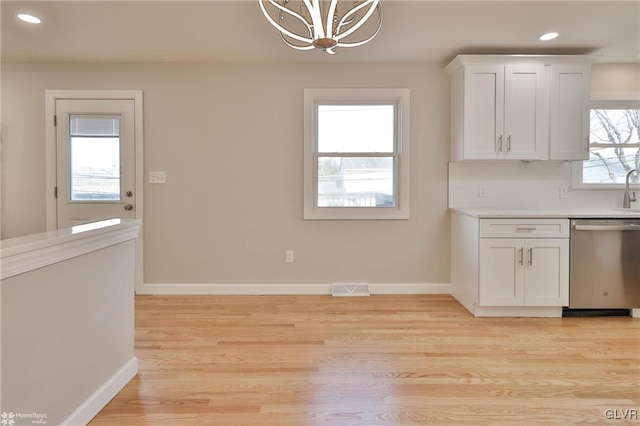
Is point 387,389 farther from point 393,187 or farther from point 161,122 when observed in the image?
point 161,122

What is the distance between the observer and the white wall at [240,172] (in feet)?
11.9

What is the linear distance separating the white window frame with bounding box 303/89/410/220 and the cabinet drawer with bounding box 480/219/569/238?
84cm

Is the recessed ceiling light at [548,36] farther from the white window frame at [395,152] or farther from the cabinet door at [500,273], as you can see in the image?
the cabinet door at [500,273]

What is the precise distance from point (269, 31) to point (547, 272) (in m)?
2.97

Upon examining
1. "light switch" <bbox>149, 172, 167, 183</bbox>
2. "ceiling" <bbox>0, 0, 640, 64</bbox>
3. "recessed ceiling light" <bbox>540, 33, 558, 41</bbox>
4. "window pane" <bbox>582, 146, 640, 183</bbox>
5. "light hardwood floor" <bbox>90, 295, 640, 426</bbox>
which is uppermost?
"recessed ceiling light" <bbox>540, 33, 558, 41</bbox>

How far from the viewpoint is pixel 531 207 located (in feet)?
12.0

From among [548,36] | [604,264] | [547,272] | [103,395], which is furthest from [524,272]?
[103,395]

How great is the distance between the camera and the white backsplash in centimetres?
365

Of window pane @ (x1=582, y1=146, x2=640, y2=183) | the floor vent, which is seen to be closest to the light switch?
the floor vent

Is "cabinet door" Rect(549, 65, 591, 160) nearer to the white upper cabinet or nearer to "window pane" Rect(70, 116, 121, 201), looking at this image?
the white upper cabinet

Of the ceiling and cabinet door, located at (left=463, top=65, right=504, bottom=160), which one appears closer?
the ceiling

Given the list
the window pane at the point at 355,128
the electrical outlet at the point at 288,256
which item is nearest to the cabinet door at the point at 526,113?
the window pane at the point at 355,128

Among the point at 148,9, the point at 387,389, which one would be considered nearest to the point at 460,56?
the point at 148,9

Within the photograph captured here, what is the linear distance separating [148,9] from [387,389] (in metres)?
2.87
